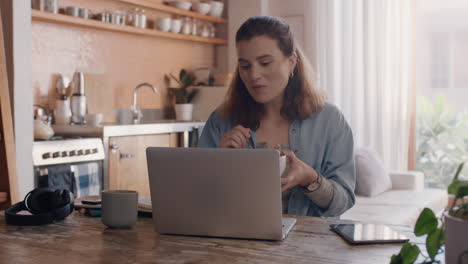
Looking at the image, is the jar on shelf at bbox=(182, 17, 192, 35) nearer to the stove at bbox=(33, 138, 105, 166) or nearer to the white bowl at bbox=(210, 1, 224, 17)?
the white bowl at bbox=(210, 1, 224, 17)

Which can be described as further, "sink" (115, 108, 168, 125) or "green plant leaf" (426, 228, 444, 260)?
"sink" (115, 108, 168, 125)

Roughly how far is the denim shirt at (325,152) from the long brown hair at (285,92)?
4 centimetres

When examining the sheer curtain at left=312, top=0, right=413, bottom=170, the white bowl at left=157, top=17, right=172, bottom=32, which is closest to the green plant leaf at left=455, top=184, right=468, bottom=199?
the white bowl at left=157, top=17, right=172, bottom=32

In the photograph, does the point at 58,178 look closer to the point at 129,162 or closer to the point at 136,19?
the point at 129,162

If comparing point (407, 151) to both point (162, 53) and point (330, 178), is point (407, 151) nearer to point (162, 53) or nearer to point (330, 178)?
point (162, 53)

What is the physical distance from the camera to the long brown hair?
2.20 metres

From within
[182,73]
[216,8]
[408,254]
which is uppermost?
[216,8]

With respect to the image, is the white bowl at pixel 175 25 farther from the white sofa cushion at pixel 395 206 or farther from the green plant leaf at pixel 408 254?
the green plant leaf at pixel 408 254

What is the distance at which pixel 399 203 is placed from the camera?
4301 millimetres

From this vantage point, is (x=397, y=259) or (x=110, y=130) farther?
(x=110, y=130)

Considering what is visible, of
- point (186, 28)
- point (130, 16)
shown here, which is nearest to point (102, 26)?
point (130, 16)

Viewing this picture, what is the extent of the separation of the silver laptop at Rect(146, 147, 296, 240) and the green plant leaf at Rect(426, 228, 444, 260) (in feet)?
1.83

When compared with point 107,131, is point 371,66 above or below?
above

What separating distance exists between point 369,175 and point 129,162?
181 centimetres
